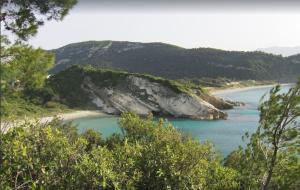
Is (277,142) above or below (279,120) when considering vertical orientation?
below

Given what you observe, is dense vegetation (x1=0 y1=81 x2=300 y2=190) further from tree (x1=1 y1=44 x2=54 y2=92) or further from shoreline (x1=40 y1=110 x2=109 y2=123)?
shoreline (x1=40 y1=110 x2=109 y2=123)

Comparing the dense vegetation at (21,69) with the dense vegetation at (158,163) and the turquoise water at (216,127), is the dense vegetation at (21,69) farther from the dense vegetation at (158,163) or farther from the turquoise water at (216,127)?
the turquoise water at (216,127)

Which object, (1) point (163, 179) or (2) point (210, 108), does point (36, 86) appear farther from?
(2) point (210, 108)

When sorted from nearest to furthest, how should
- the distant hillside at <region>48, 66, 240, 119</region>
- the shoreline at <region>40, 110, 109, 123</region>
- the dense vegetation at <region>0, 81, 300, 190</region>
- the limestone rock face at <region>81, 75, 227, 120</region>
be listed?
the dense vegetation at <region>0, 81, 300, 190</region> < the shoreline at <region>40, 110, 109, 123</region> < the limestone rock face at <region>81, 75, 227, 120</region> < the distant hillside at <region>48, 66, 240, 119</region>

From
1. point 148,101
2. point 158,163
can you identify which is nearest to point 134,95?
point 148,101

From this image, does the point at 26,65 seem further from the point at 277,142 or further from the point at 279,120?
the point at 277,142

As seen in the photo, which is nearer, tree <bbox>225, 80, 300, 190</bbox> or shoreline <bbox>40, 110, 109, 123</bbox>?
tree <bbox>225, 80, 300, 190</bbox>

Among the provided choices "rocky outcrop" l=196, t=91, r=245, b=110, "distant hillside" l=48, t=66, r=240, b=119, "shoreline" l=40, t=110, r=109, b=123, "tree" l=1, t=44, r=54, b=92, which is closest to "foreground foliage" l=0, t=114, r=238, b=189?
"tree" l=1, t=44, r=54, b=92
